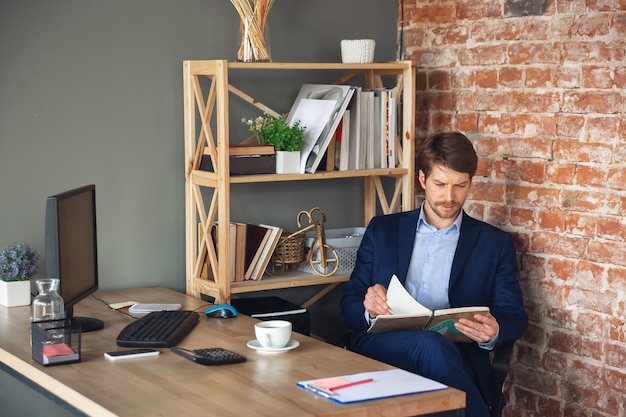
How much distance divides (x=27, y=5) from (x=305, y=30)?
1.23m

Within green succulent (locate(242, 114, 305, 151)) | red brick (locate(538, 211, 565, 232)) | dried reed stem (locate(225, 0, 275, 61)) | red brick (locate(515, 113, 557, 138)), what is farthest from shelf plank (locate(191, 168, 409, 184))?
red brick (locate(538, 211, 565, 232))

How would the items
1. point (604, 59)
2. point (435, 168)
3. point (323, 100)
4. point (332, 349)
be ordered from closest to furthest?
1. point (332, 349)
2. point (604, 59)
3. point (435, 168)
4. point (323, 100)

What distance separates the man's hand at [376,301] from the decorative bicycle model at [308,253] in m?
0.55

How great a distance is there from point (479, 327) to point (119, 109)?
5.39 ft

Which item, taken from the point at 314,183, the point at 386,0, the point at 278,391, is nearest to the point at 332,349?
the point at 278,391

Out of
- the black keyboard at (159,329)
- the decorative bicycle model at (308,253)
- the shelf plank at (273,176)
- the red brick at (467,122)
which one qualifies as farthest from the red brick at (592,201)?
the black keyboard at (159,329)

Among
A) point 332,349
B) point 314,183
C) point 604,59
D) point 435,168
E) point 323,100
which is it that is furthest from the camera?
point 314,183

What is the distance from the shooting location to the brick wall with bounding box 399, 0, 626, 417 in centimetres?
330

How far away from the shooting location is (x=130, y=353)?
8.68 feet

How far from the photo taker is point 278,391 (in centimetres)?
232

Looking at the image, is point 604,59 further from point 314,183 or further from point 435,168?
point 314,183

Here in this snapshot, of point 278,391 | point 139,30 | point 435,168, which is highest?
point 139,30

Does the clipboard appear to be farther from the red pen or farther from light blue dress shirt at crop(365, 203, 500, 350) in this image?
light blue dress shirt at crop(365, 203, 500, 350)

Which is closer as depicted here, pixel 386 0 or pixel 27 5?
pixel 27 5
